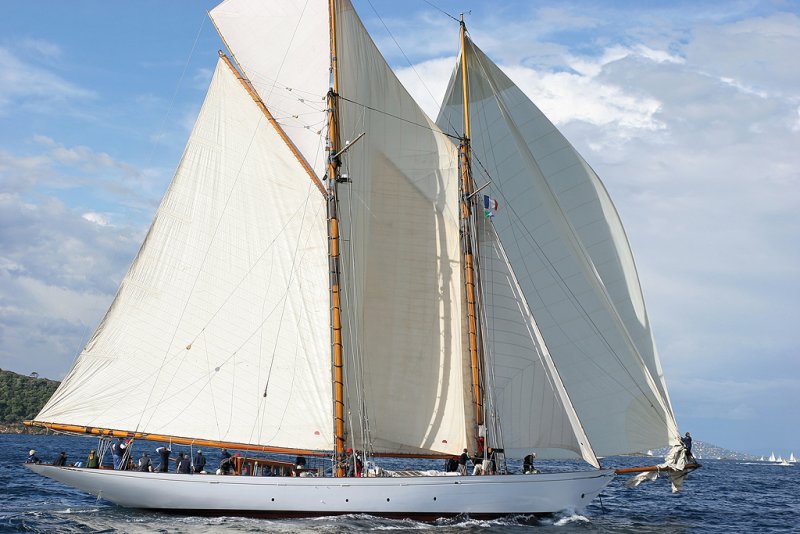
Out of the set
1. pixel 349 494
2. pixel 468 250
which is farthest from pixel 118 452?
pixel 468 250

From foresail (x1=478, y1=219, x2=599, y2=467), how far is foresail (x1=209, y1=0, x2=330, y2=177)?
29.9 feet

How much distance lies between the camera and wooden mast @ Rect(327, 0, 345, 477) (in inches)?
1362

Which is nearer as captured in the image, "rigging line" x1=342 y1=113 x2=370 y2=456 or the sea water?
the sea water

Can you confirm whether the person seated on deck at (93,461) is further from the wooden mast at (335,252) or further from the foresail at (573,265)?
the foresail at (573,265)

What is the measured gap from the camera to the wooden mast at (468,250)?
36.1 metres

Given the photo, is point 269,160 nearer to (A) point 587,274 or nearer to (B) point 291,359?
(B) point 291,359

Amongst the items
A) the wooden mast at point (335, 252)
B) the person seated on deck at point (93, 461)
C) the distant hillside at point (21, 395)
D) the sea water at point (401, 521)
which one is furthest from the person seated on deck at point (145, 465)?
the distant hillside at point (21, 395)

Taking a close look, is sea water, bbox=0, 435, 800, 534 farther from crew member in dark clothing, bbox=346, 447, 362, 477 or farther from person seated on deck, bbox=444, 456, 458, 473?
person seated on deck, bbox=444, 456, 458, 473

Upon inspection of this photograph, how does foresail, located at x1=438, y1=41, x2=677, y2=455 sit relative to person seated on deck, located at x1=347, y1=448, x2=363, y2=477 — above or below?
above

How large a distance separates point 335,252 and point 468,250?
5.86m

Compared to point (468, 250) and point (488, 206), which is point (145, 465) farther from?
point (488, 206)

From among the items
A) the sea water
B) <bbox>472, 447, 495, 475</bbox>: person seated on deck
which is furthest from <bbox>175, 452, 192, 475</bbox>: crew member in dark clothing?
<bbox>472, 447, 495, 475</bbox>: person seated on deck

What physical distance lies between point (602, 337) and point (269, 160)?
16.0 m

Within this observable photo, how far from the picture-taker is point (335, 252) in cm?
3581
